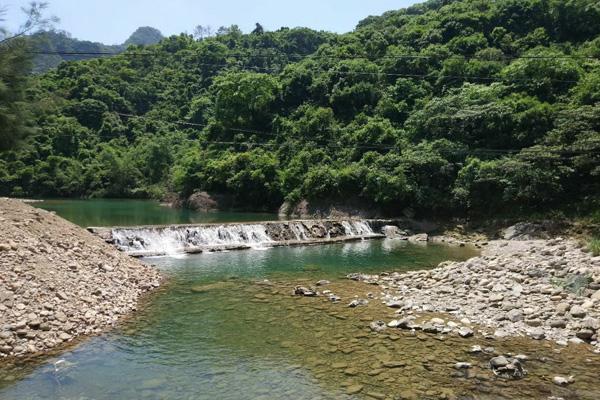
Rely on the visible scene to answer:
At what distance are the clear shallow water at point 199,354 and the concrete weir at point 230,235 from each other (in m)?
6.44

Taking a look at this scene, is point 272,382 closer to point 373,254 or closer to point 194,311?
point 194,311

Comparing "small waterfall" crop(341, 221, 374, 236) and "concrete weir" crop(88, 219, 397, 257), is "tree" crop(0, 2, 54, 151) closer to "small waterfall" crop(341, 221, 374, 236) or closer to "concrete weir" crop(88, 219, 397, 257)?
"concrete weir" crop(88, 219, 397, 257)

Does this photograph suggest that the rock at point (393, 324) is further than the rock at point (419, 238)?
No

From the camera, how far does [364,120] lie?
52.2 meters

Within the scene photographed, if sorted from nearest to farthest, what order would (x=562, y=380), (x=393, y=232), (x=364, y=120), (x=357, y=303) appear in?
(x=562, y=380) → (x=357, y=303) → (x=393, y=232) → (x=364, y=120)

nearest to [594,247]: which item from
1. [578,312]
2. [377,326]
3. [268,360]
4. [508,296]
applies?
[508,296]

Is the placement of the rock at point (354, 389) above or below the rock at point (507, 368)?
below

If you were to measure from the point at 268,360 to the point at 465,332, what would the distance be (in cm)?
535

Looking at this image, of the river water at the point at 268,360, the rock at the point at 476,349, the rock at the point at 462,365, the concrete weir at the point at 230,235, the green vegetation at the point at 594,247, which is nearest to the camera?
the river water at the point at 268,360

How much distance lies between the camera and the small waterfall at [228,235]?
2517cm

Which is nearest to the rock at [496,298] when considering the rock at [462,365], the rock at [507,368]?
the rock at [507,368]

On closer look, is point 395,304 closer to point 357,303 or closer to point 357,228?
point 357,303

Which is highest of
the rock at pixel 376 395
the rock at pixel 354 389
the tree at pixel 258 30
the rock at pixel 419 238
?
the tree at pixel 258 30

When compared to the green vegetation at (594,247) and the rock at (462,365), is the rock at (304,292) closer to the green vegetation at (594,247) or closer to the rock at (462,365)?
the rock at (462,365)
